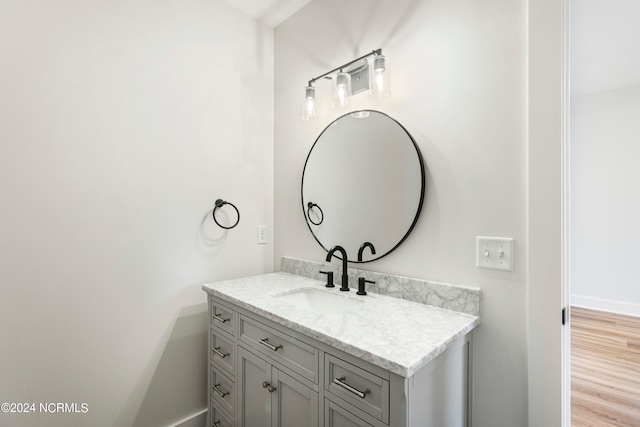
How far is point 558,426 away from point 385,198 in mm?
1049

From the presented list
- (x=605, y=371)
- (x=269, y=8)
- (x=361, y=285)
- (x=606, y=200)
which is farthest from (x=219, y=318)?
(x=606, y=200)

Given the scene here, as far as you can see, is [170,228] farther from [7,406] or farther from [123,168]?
[7,406]

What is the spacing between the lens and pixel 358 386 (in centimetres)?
95

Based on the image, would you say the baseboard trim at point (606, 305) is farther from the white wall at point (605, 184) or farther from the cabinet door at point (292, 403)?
the cabinet door at point (292, 403)

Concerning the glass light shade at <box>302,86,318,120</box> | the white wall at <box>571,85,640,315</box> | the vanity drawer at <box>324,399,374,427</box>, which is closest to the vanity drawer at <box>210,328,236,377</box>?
the vanity drawer at <box>324,399,374,427</box>

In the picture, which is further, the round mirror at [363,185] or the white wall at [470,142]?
the round mirror at [363,185]

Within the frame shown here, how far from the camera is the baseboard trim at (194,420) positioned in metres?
1.70

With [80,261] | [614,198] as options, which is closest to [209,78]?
[80,261]

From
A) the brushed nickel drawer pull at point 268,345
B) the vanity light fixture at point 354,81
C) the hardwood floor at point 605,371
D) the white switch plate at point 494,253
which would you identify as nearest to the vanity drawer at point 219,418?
the brushed nickel drawer pull at point 268,345

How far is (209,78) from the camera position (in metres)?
1.85

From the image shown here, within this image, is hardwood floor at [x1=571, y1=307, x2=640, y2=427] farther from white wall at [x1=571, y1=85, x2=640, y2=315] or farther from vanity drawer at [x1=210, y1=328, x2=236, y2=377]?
vanity drawer at [x1=210, y1=328, x2=236, y2=377]

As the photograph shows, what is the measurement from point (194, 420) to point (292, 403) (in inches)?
38.4

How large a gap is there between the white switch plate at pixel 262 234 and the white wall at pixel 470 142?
0.85m

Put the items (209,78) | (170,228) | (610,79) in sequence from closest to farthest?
1. (170,228)
2. (209,78)
3. (610,79)
